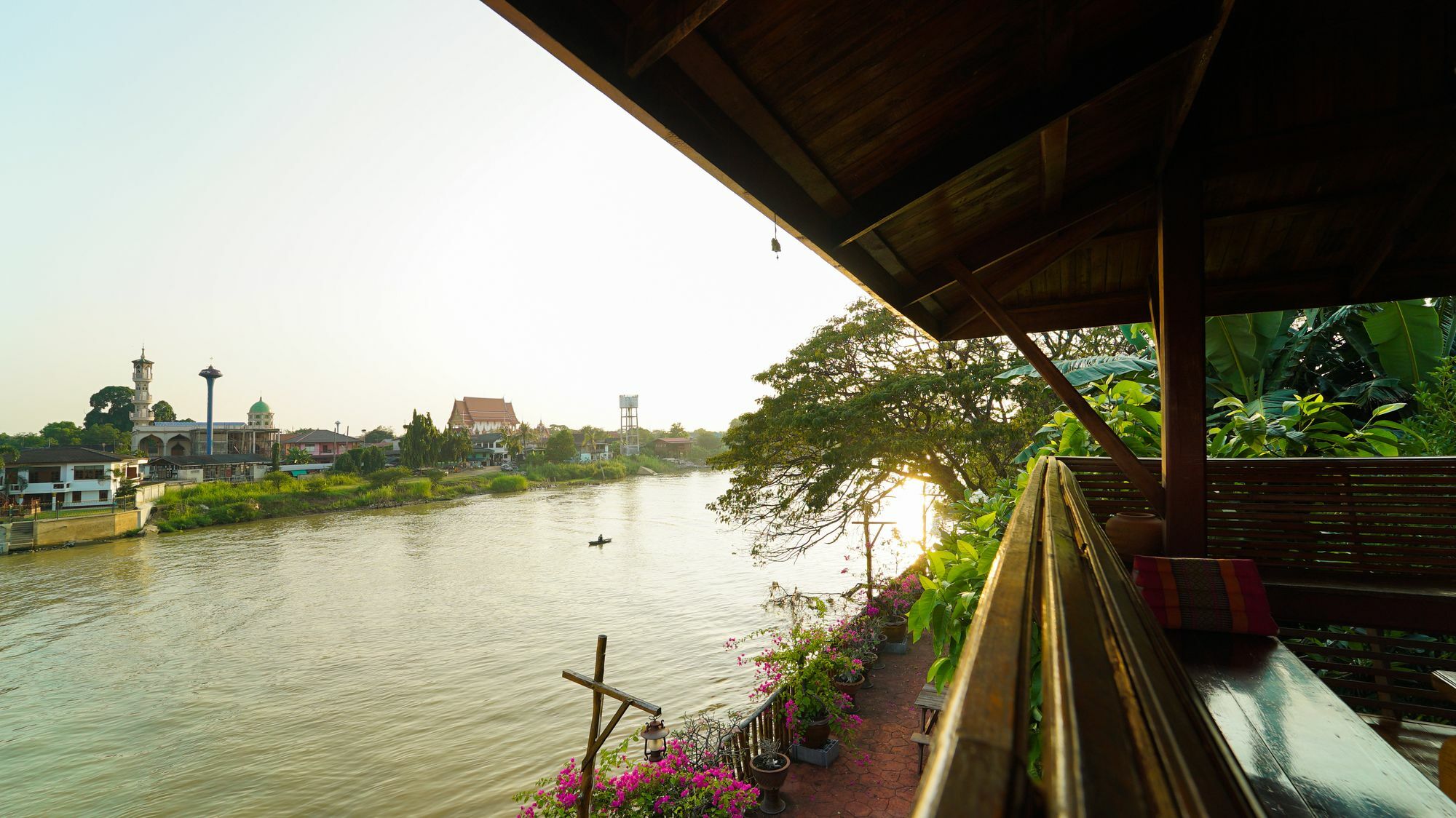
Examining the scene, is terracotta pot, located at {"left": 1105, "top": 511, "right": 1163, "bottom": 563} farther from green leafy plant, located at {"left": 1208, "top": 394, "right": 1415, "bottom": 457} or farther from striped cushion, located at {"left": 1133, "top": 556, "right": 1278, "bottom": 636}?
green leafy plant, located at {"left": 1208, "top": 394, "right": 1415, "bottom": 457}

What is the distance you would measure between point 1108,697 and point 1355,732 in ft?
5.01

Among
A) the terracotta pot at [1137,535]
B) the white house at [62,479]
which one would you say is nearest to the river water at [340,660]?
the terracotta pot at [1137,535]

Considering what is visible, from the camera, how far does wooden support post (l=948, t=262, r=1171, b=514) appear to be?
123 inches

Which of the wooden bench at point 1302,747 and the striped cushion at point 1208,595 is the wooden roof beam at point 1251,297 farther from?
the wooden bench at point 1302,747

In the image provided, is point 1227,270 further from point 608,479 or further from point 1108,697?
point 608,479

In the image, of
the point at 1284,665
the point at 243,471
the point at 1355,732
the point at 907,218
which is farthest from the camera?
the point at 243,471

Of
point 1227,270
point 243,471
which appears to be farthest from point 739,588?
point 243,471

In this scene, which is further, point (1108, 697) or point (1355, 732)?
point (1355, 732)

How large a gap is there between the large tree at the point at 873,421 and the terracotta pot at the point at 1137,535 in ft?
25.2

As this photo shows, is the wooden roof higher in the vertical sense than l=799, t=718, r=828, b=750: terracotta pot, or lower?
higher

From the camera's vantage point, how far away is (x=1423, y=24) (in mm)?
2516

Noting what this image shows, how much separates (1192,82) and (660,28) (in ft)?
6.66

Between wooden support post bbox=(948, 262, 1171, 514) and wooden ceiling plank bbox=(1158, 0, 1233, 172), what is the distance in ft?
3.07

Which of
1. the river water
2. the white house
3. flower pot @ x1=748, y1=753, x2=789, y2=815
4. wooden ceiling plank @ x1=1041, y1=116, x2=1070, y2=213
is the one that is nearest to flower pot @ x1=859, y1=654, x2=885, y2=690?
flower pot @ x1=748, y1=753, x2=789, y2=815
